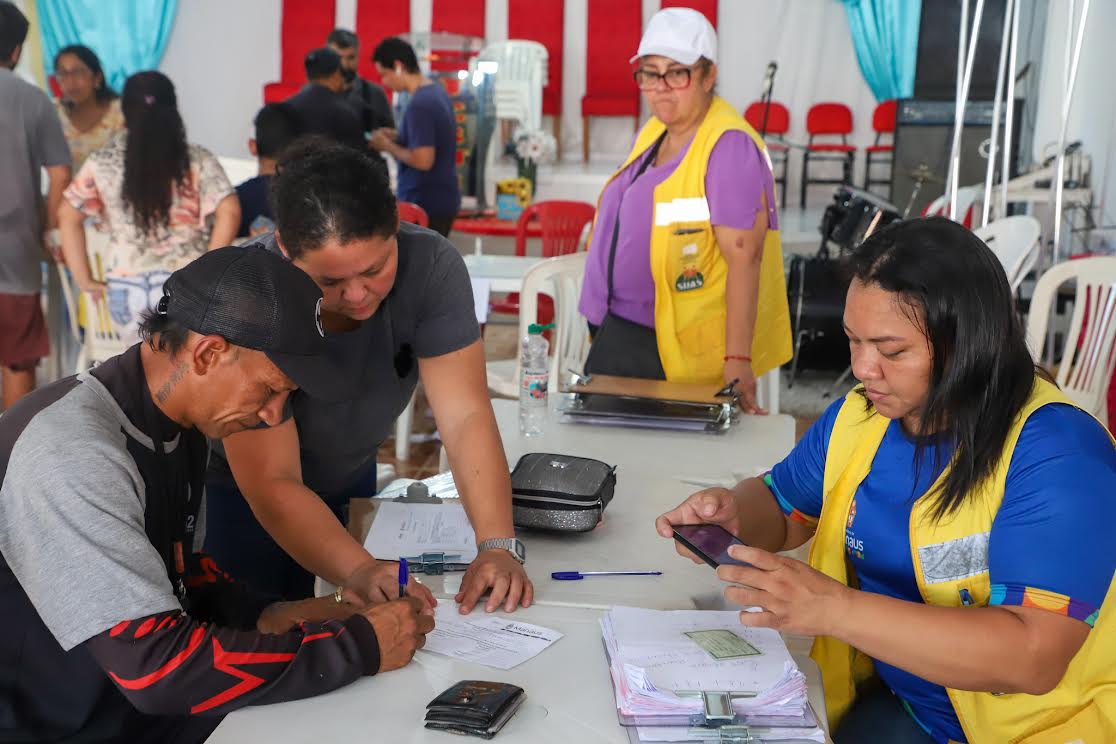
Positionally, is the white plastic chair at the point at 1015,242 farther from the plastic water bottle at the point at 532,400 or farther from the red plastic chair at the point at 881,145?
the red plastic chair at the point at 881,145

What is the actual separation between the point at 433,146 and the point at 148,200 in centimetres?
186

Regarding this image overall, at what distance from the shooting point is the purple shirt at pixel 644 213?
271 cm

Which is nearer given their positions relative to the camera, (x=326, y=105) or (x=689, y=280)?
(x=689, y=280)

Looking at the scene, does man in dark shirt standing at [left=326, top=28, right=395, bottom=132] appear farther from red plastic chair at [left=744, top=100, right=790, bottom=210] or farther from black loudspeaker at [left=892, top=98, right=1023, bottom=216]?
red plastic chair at [left=744, top=100, right=790, bottom=210]

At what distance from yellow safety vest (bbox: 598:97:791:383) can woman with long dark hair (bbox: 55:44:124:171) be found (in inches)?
106

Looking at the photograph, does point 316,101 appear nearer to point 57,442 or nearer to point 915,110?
point 57,442

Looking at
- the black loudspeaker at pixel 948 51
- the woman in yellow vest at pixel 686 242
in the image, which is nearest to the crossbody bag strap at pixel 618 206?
the woman in yellow vest at pixel 686 242

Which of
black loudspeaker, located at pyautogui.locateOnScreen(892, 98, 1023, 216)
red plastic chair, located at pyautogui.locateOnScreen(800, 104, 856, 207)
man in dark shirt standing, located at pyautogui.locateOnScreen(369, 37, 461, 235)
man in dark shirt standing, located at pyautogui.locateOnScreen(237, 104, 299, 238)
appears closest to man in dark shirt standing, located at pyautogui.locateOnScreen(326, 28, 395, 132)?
man in dark shirt standing, located at pyautogui.locateOnScreen(369, 37, 461, 235)

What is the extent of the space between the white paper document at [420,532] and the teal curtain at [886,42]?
890cm

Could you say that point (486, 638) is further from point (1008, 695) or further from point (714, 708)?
point (1008, 695)

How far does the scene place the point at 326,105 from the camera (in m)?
4.38

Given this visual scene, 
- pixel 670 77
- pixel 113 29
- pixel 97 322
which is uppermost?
pixel 113 29

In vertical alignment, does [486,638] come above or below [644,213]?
below

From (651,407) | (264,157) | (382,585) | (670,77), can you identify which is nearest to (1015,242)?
(670,77)
